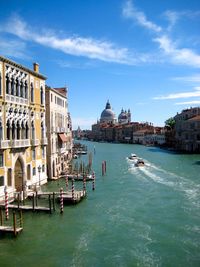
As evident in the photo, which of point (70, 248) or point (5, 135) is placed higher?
point (5, 135)

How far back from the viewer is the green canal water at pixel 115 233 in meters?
12.1

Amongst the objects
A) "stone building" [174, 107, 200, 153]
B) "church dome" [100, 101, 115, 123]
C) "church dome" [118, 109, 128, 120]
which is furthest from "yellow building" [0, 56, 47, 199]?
"church dome" [118, 109, 128, 120]

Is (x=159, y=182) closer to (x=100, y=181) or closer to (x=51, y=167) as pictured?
(x=100, y=181)

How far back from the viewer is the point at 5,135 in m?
18.7

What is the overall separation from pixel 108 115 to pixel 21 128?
148m

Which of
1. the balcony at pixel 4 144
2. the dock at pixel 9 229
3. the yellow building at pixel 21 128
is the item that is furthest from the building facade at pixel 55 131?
the dock at pixel 9 229

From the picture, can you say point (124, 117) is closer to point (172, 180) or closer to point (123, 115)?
point (123, 115)

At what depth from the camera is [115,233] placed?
1466 cm

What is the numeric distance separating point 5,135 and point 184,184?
13776 millimetres

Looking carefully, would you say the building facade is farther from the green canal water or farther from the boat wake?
the boat wake

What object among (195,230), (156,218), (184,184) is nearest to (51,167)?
(184,184)

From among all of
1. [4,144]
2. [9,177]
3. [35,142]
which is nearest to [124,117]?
[35,142]

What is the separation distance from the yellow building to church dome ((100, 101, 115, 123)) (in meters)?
143

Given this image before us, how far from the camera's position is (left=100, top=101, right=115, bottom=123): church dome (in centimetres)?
16812
